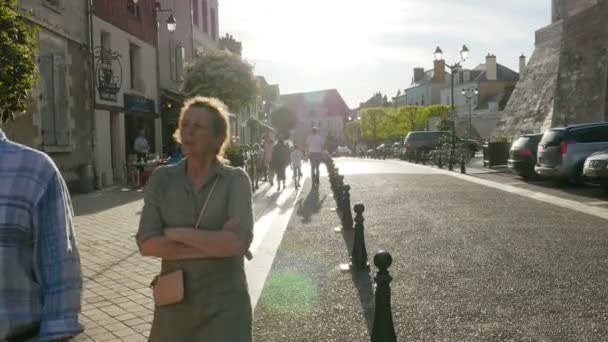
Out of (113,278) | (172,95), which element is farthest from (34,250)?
(172,95)

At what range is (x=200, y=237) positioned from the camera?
2.31 metres

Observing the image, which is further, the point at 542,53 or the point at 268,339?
the point at 542,53

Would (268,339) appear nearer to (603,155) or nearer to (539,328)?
(539,328)

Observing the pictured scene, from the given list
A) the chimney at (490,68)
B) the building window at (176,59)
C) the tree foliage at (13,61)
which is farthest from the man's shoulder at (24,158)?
the chimney at (490,68)

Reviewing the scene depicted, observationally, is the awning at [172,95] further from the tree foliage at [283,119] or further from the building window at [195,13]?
the tree foliage at [283,119]

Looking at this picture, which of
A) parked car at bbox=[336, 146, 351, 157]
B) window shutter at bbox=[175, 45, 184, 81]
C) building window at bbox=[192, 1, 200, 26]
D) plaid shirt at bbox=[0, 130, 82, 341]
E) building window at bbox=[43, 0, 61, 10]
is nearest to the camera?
plaid shirt at bbox=[0, 130, 82, 341]

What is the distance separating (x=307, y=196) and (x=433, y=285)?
9.24 meters

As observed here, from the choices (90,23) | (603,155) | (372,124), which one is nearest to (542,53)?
(603,155)

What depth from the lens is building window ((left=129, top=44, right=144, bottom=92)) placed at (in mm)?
20109

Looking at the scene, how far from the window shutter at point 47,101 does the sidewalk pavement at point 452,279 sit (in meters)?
7.04

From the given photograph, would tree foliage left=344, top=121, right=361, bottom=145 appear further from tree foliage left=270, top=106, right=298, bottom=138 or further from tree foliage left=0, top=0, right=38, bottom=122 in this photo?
tree foliage left=0, top=0, right=38, bottom=122

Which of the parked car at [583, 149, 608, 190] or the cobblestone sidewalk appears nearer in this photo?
the cobblestone sidewalk

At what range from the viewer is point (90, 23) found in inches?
640

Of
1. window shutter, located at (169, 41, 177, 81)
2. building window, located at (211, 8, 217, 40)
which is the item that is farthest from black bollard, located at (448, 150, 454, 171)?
building window, located at (211, 8, 217, 40)
